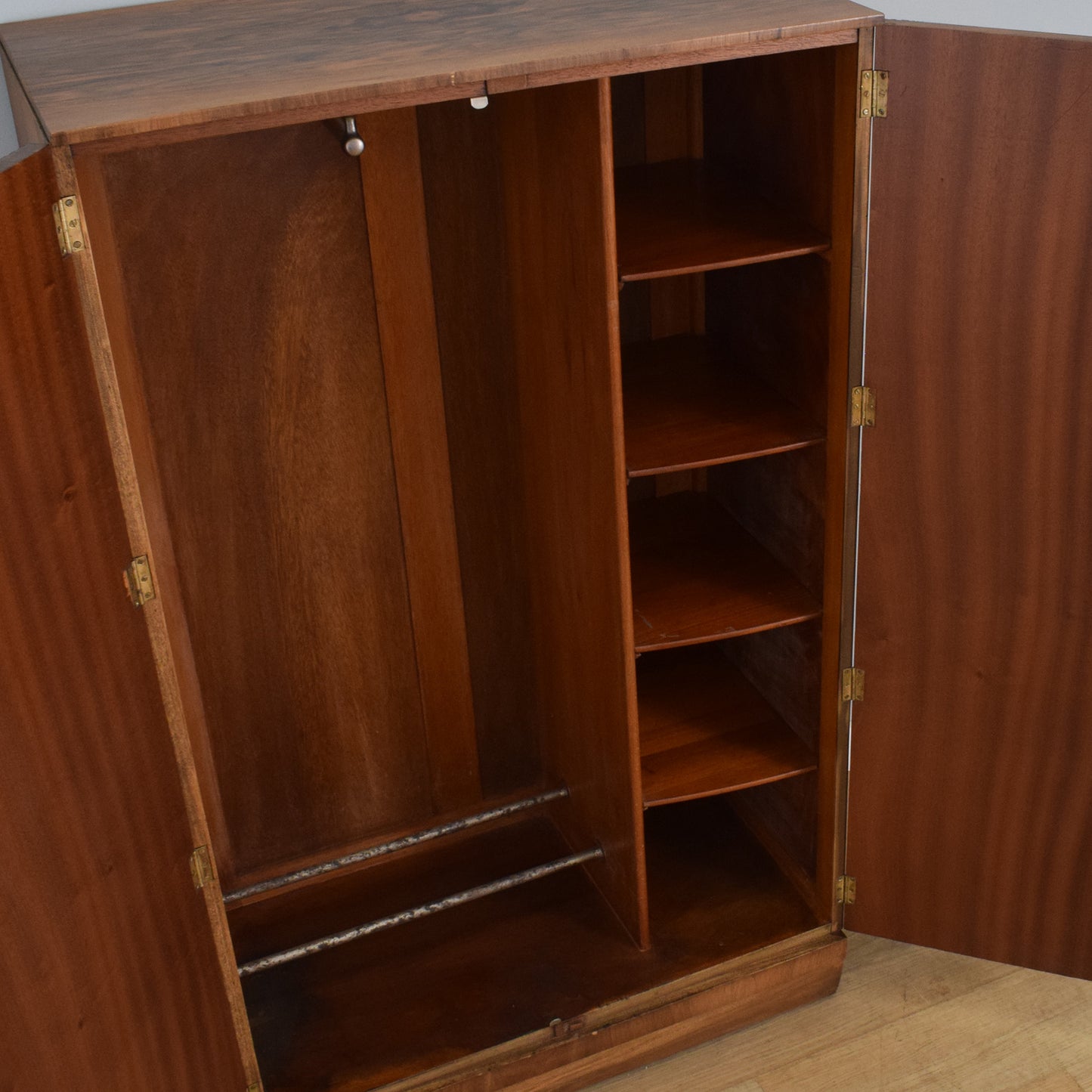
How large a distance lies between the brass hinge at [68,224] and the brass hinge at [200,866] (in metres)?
0.90

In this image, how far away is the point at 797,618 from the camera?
2348mm

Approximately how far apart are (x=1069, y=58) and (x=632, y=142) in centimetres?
81

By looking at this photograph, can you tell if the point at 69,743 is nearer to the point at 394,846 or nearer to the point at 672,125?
the point at 394,846

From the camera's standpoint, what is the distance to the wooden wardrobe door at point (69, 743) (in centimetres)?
158

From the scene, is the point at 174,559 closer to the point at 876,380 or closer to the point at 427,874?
the point at 427,874

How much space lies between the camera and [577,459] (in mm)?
2303

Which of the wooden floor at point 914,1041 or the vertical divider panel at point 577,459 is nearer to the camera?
the vertical divider panel at point 577,459

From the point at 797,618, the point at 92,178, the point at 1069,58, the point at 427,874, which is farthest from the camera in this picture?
the point at 427,874

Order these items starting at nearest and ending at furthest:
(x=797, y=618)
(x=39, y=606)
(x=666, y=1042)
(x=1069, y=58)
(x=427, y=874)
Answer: (x=39, y=606) < (x=1069, y=58) < (x=797, y=618) < (x=666, y=1042) < (x=427, y=874)

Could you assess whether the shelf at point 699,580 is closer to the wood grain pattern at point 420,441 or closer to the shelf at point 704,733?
the shelf at point 704,733

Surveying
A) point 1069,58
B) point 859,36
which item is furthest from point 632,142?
point 1069,58

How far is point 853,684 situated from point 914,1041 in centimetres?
76

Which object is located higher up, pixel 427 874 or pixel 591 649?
pixel 591 649

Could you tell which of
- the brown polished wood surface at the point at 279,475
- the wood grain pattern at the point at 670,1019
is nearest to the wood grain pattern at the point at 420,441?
the brown polished wood surface at the point at 279,475
